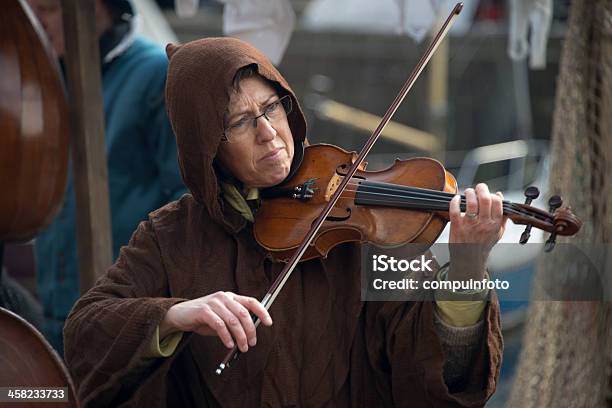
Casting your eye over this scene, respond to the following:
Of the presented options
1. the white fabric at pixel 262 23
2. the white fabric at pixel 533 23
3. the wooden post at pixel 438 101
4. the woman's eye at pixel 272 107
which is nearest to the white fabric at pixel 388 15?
the white fabric at pixel 533 23

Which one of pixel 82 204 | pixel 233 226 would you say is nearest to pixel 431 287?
pixel 233 226

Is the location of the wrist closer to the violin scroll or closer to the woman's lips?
the woman's lips

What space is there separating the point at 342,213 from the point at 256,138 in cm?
23

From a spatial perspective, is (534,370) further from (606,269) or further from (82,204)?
(82,204)

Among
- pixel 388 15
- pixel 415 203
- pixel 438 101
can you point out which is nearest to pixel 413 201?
pixel 415 203

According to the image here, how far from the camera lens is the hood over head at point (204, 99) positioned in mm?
2014

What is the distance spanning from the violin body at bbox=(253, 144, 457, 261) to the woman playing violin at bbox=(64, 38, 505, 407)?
45 millimetres

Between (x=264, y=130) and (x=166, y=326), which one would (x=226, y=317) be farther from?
(x=264, y=130)

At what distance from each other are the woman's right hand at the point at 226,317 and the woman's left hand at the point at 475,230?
1.23ft

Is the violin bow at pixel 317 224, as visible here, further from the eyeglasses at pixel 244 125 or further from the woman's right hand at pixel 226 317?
the eyeglasses at pixel 244 125

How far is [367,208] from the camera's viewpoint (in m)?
2.05

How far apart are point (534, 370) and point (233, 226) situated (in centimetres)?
156

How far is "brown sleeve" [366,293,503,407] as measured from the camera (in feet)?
6.36

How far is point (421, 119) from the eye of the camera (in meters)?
12.8
